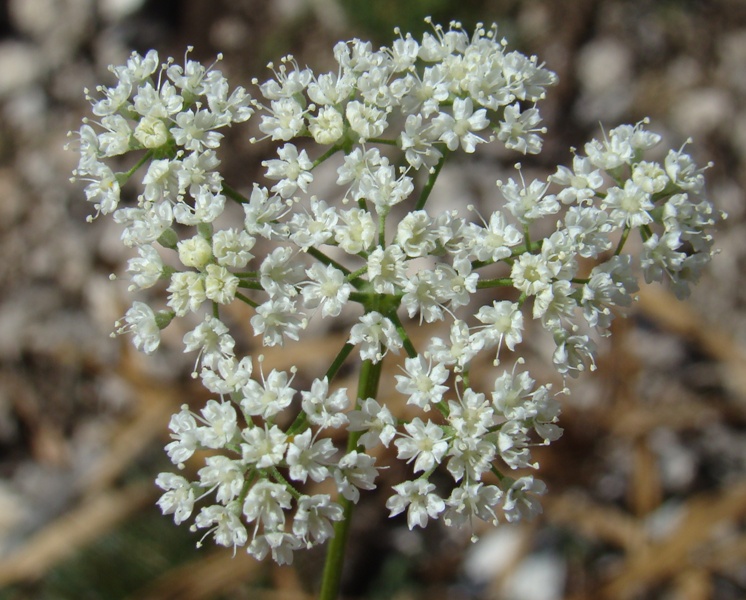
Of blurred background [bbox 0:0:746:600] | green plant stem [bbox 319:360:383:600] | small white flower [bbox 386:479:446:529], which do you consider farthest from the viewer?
blurred background [bbox 0:0:746:600]

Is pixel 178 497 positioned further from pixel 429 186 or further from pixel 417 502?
pixel 429 186

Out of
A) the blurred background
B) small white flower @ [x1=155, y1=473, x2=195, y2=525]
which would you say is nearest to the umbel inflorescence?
small white flower @ [x1=155, y1=473, x2=195, y2=525]

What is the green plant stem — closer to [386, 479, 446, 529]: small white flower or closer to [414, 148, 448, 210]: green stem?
[386, 479, 446, 529]: small white flower

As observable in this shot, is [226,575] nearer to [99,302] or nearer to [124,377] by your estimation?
[124,377]

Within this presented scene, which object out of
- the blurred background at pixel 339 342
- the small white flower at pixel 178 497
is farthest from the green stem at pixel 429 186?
the blurred background at pixel 339 342

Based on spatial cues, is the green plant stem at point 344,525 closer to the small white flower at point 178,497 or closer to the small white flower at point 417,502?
the small white flower at point 417,502

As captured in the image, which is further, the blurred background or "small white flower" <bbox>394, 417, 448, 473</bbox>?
the blurred background
